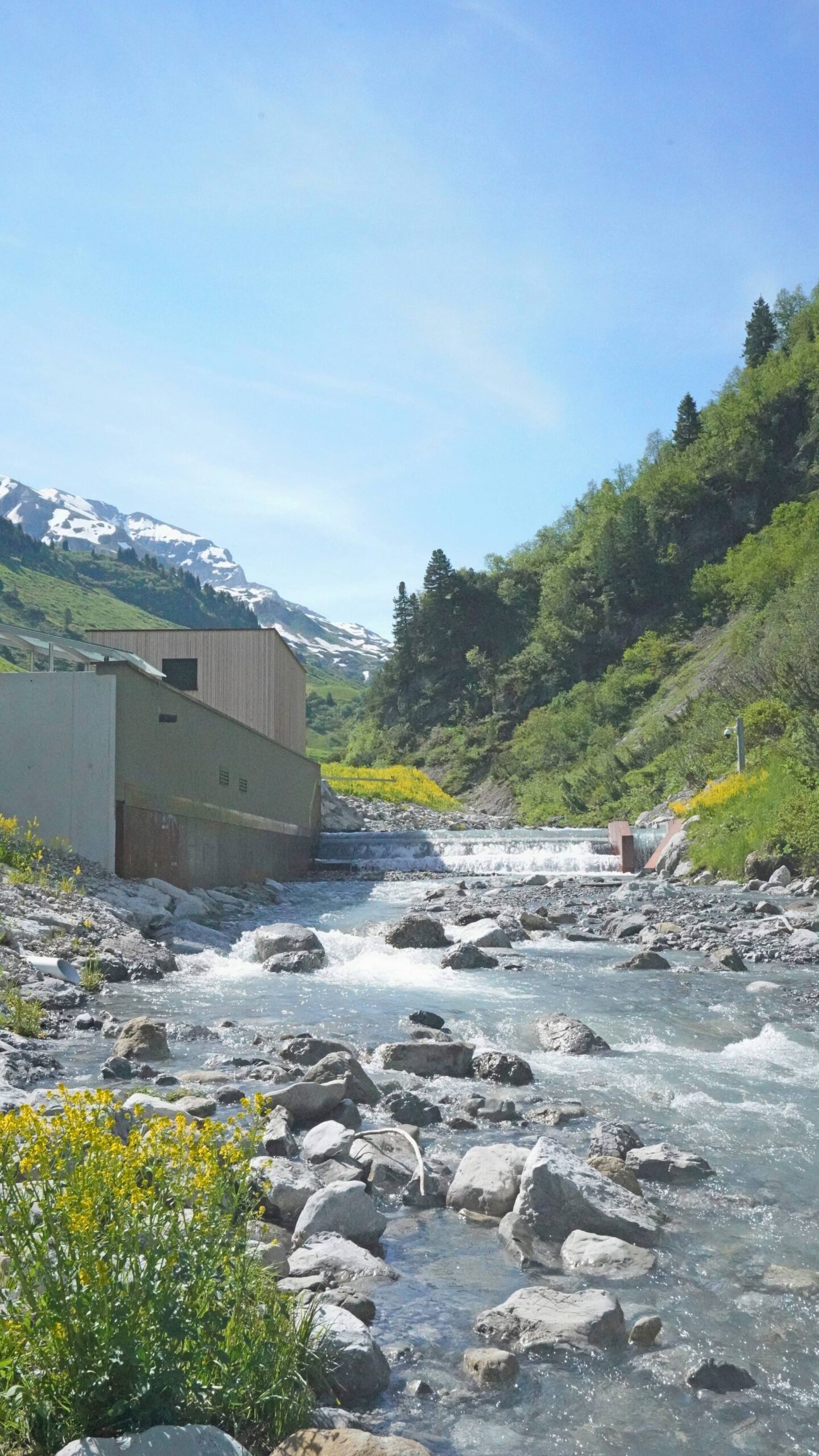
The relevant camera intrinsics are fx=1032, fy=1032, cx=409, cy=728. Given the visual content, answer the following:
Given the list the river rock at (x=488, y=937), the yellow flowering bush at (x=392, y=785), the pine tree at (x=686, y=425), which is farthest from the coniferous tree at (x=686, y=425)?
the river rock at (x=488, y=937)

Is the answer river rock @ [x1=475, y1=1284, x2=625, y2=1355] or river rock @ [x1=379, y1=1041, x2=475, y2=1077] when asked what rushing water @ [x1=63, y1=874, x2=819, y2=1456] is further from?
river rock @ [x1=379, y1=1041, x2=475, y2=1077]

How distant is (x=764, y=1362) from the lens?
352cm

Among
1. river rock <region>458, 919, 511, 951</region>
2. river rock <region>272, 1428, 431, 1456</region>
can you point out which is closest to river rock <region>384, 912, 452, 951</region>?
river rock <region>458, 919, 511, 951</region>

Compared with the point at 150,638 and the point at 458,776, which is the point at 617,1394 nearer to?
the point at 150,638

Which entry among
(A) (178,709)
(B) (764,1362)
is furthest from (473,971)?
(B) (764,1362)

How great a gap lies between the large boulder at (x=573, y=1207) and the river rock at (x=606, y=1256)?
91 mm

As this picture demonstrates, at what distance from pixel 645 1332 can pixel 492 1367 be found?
616 millimetres

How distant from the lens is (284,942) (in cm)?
1305

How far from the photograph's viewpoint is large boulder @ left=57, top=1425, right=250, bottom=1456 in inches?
92.4

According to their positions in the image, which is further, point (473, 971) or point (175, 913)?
point (175, 913)

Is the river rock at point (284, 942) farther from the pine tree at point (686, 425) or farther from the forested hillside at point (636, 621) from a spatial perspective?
the pine tree at point (686, 425)

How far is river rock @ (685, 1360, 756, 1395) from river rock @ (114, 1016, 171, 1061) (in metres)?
4.68

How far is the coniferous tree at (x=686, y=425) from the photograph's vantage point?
73.1 meters

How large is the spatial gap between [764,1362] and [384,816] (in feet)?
133
